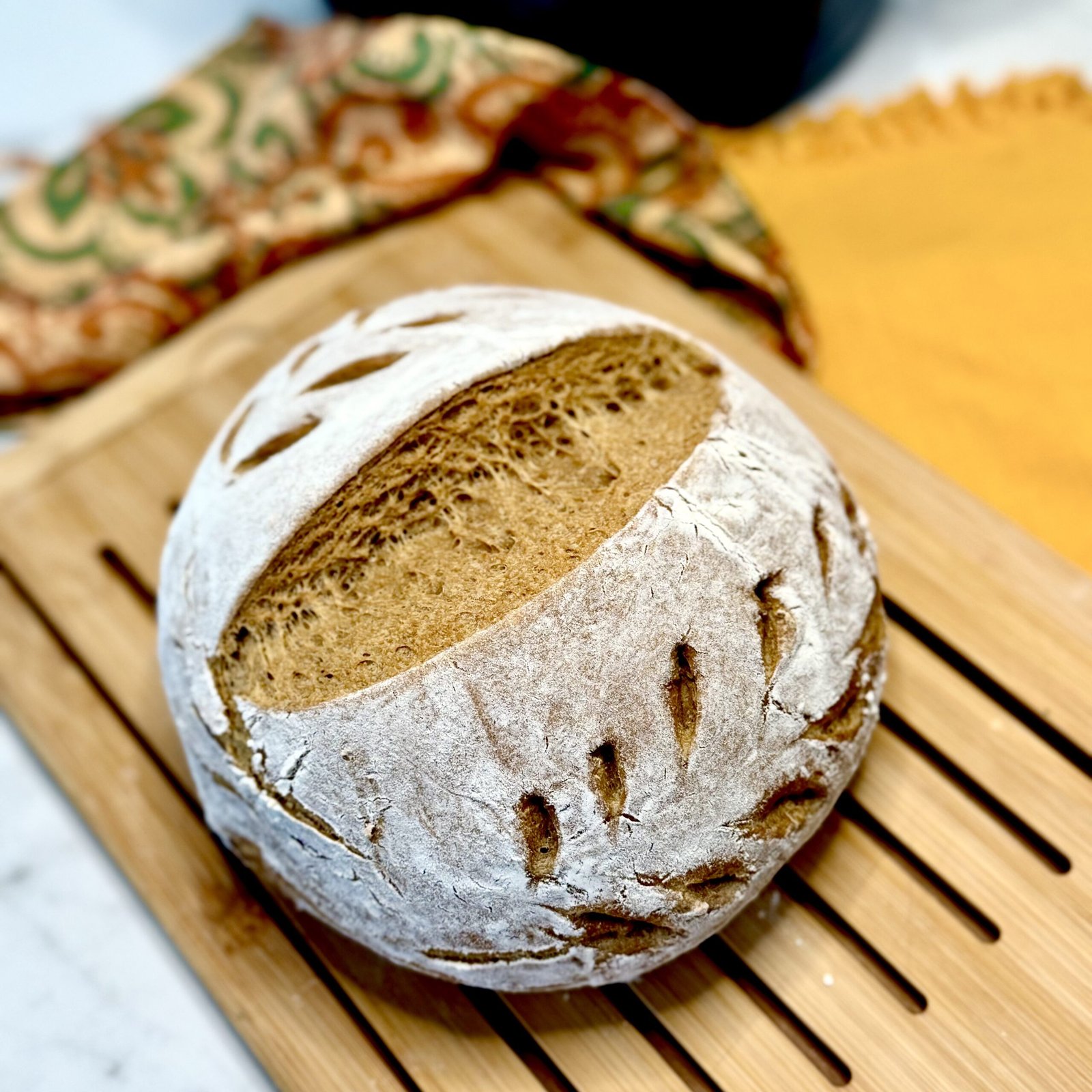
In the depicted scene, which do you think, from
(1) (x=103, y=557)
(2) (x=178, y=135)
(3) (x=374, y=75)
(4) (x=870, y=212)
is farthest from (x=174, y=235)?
(4) (x=870, y=212)

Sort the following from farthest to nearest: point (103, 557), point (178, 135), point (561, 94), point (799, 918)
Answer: point (178, 135) → point (561, 94) → point (103, 557) → point (799, 918)

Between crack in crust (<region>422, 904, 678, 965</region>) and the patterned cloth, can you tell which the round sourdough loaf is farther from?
the patterned cloth

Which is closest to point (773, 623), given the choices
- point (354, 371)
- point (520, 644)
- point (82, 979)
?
point (520, 644)

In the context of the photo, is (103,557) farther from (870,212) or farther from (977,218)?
(977,218)

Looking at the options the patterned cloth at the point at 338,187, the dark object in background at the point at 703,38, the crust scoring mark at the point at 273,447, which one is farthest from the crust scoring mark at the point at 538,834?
the dark object in background at the point at 703,38

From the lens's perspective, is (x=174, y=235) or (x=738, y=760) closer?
(x=738, y=760)

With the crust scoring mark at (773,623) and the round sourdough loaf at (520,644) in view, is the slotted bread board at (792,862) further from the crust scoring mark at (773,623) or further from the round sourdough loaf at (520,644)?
the crust scoring mark at (773,623)

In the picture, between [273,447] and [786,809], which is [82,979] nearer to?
[273,447]
